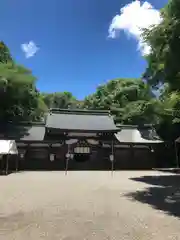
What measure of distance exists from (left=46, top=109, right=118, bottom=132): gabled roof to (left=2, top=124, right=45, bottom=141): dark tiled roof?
1.24 meters

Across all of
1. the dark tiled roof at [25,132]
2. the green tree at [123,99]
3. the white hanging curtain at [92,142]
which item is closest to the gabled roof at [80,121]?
the white hanging curtain at [92,142]

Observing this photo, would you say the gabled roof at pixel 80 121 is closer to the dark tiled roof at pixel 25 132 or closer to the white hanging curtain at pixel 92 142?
the white hanging curtain at pixel 92 142

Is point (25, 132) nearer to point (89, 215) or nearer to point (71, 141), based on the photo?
point (71, 141)

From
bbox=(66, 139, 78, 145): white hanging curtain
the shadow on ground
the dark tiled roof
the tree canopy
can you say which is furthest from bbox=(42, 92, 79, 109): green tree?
the shadow on ground

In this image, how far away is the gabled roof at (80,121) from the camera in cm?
2466

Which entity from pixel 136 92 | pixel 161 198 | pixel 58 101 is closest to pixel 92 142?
pixel 161 198

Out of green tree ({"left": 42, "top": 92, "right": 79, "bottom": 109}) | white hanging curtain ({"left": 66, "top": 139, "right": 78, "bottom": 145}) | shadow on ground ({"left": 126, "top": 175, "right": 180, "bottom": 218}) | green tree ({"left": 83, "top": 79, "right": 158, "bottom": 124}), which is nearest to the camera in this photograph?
shadow on ground ({"left": 126, "top": 175, "right": 180, "bottom": 218})

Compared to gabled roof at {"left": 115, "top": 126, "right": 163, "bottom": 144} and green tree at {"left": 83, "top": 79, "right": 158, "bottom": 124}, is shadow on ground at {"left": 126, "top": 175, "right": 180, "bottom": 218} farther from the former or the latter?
green tree at {"left": 83, "top": 79, "right": 158, "bottom": 124}

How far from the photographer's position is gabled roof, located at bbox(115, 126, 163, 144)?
25.3 meters

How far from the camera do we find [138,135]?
2677 centimetres

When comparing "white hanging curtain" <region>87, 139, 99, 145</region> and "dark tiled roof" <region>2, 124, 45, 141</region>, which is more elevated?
"dark tiled roof" <region>2, 124, 45, 141</region>

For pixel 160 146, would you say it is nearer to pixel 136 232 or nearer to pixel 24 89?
pixel 24 89

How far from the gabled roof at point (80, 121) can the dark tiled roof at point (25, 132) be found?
124 centimetres

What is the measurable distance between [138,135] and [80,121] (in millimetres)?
5878
